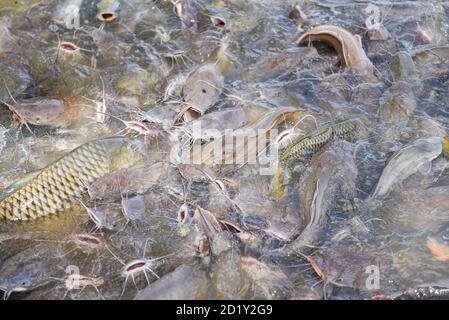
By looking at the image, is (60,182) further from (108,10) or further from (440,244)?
(440,244)

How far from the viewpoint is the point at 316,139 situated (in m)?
3.46

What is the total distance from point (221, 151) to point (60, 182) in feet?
3.43

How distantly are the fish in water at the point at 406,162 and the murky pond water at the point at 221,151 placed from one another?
0.03 feet

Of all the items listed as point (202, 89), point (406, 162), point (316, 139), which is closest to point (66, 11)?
point (202, 89)

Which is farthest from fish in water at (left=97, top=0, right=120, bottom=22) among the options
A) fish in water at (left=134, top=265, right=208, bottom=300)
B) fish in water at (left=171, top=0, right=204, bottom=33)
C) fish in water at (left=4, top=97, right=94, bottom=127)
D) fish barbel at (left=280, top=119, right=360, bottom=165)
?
fish in water at (left=134, top=265, right=208, bottom=300)

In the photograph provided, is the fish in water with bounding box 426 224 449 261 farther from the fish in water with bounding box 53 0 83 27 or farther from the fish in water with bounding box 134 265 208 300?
the fish in water with bounding box 53 0 83 27

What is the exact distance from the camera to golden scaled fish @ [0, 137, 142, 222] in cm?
304

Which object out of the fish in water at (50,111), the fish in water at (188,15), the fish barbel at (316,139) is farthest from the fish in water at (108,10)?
the fish barbel at (316,139)

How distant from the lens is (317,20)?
4.67 m

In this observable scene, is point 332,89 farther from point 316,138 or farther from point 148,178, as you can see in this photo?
point 148,178

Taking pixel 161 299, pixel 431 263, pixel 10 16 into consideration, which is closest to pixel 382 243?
pixel 431 263

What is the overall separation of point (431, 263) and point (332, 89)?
1570mm

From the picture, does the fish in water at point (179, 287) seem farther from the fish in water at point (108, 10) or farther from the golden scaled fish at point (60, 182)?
the fish in water at point (108, 10)
